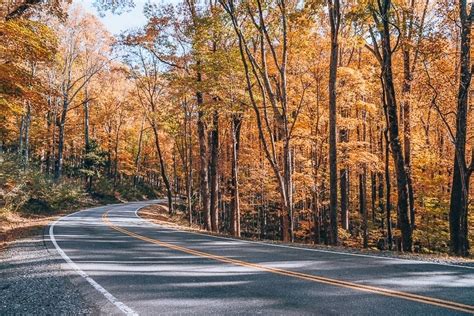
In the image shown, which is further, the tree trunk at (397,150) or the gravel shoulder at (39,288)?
the tree trunk at (397,150)

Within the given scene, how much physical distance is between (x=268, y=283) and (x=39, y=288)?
401 centimetres

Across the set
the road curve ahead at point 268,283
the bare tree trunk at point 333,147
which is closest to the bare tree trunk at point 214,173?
the bare tree trunk at point 333,147

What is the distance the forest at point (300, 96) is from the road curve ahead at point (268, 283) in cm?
597

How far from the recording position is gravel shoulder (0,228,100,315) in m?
5.21

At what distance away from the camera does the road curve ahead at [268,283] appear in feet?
15.6

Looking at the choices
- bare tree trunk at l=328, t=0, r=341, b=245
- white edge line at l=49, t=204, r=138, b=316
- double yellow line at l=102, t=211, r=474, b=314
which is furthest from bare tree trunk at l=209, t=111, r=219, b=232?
double yellow line at l=102, t=211, r=474, b=314

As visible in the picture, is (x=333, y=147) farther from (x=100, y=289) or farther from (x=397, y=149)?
(x=100, y=289)

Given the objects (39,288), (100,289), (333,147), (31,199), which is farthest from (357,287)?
(31,199)

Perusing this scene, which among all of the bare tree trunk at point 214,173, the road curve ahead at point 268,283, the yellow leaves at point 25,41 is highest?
the yellow leaves at point 25,41

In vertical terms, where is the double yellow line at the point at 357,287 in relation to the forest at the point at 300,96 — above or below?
below

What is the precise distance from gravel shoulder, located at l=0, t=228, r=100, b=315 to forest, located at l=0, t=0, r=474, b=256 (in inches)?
234

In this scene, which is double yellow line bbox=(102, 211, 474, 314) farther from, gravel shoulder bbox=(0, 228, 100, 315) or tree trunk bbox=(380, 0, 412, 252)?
tree trunk bbox=(380, 0, 412, 252)

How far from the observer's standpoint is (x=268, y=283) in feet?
20.0

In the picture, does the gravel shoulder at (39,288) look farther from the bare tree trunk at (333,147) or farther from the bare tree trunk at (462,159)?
the bare tree trunk at (462,159)
